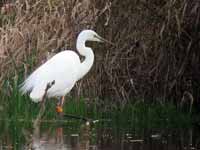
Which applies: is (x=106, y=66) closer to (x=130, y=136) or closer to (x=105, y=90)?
(x=105, y=90)

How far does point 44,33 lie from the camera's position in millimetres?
11914

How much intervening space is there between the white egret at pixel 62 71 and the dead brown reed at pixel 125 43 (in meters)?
0.48

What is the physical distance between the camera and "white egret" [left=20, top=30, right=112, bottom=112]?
10.9 m

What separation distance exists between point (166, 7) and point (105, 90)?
1.55 meters

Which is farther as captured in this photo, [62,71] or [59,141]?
[62,71]

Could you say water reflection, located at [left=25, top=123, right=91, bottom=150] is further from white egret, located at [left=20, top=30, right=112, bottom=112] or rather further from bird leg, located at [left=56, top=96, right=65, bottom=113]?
A: white egret, located at [left=20, top=30, right=112, bottom=112]

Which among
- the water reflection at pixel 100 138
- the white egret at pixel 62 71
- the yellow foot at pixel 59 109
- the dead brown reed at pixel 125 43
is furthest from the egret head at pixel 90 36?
the water reflection at pixel 100 138

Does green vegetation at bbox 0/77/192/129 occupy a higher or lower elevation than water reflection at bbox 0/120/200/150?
higher

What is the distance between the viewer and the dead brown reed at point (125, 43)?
11.7 metres

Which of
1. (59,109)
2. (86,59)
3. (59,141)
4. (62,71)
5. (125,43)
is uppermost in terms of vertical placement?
(125,43)

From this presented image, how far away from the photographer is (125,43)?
39.1ft

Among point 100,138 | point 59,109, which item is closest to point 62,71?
point 59,109

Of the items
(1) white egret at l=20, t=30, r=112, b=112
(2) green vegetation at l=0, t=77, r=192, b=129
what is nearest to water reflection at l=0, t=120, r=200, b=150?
(2) green vegetation at l=0, t=77, r=192, b=129

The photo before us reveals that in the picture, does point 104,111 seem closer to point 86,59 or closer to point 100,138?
point 86,59
